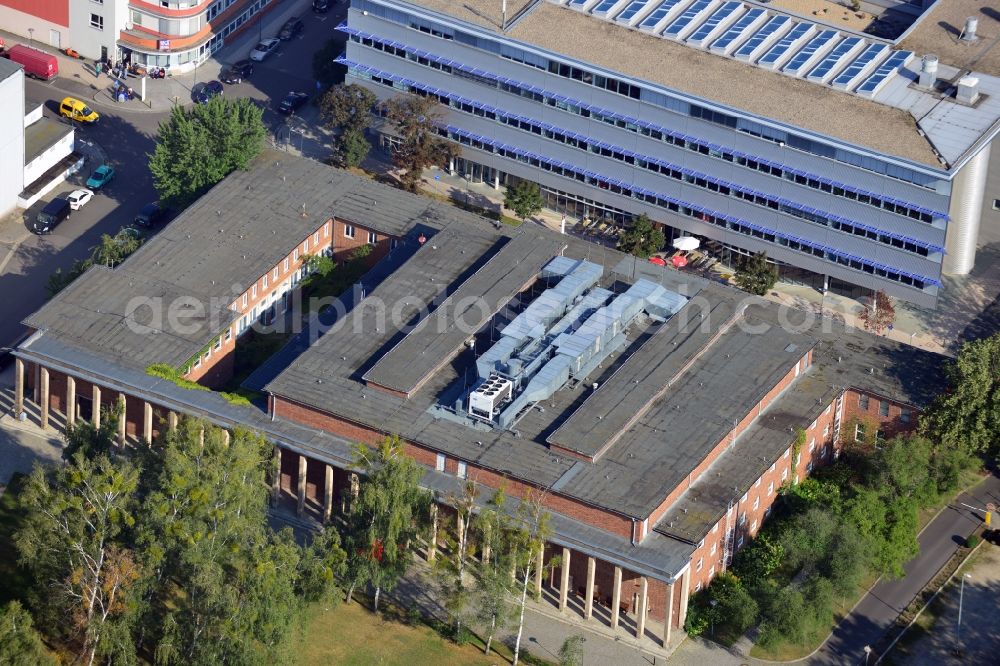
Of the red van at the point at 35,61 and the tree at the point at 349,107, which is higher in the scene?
the tree at the point at 349,107

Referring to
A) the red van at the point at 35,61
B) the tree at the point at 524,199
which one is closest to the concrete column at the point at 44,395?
the tree at the point at 524,199

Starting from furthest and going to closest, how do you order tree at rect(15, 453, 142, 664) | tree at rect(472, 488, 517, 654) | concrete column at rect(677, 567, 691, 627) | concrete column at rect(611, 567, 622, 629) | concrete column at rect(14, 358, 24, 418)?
concrete column at rect(14, 358, 24, 418) → concrete column at rect(677, 567, 691, 627) → concrete column at rect(611, 567, 622, 629) → tree at rect(472, 488, 517, 654) → tree at rect(15, 453, 142, 664)

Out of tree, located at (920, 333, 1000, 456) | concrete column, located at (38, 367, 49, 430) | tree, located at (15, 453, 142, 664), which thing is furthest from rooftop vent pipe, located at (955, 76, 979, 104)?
tree, located at (15, 453, 142, 664)

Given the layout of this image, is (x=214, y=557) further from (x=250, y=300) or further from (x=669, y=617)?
(x=250, y=300)

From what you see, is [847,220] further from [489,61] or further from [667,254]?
[489,61]

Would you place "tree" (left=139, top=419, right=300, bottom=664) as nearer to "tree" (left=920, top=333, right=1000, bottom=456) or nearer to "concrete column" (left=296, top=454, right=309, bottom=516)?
"concrete column" (left=296, top=454, right=309, bottom=516)

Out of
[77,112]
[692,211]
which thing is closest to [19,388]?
[77,112]

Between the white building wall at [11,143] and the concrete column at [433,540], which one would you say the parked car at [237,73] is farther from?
the concrete column at [433,540]
